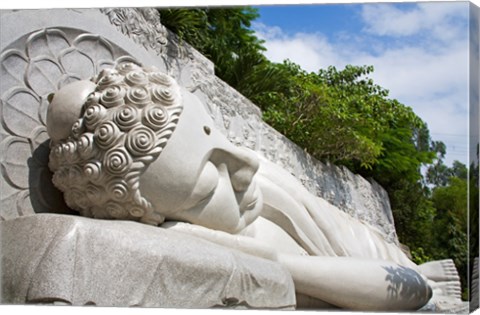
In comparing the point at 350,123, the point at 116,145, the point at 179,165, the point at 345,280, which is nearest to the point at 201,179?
the point at 179,165

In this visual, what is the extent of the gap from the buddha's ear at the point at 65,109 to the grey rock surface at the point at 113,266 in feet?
1.83

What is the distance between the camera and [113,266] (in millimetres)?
2945

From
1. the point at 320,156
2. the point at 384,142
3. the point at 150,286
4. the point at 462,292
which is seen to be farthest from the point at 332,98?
the point at 150,286

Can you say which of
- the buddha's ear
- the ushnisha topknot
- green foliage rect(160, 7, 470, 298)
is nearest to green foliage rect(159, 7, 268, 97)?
green foliage rect(160, 7, 470, 298)

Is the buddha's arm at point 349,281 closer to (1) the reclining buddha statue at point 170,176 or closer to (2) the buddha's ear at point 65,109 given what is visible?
(1) the reclining buddha statue at point 170,176

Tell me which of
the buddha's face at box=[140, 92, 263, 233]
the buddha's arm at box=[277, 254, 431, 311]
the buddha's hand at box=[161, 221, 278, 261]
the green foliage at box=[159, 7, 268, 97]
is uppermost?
the green foliage at box=[159, 7, 268, 97]

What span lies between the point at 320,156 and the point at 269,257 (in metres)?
7.20

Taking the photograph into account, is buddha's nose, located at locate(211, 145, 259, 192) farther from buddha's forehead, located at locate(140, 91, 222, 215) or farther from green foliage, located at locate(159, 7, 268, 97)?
green foliage, located at locate(159, 7, 268, 97)

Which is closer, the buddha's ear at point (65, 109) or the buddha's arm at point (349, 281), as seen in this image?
the buddha's ear at point (65, 109)

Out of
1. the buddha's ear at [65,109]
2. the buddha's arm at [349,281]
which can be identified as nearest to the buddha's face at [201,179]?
the buddha's arm at [349,281]

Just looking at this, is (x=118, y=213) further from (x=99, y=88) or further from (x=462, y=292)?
(x=462, y=292)

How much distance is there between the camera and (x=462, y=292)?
4.88 m

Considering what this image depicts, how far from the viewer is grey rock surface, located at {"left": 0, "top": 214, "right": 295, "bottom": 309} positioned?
2.84 meters

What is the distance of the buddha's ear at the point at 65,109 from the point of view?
350cm
